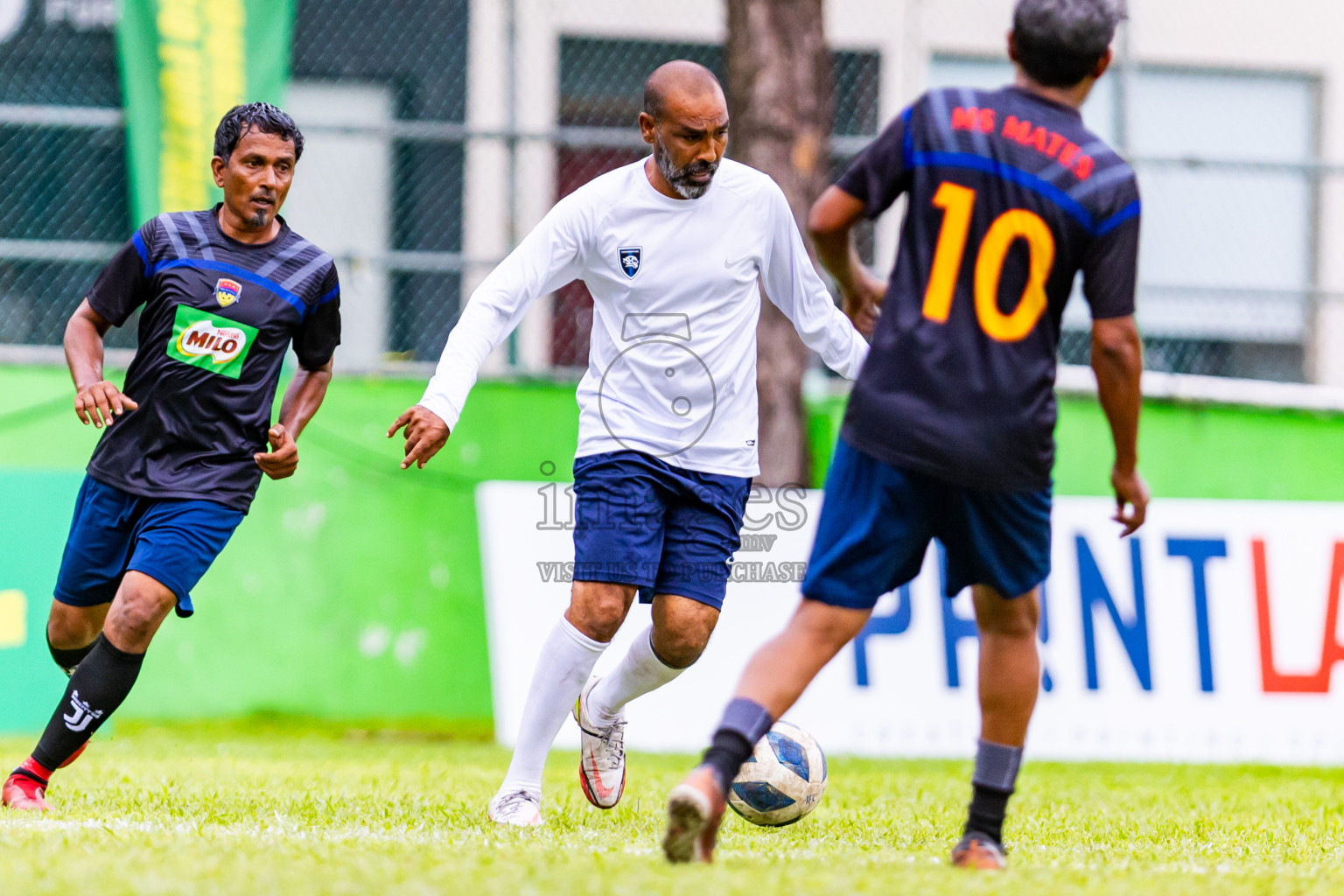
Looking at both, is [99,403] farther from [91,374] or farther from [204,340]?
[204,340]

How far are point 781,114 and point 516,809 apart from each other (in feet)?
18.2

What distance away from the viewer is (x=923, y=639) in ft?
25.7

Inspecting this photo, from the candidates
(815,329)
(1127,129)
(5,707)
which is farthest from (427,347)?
(815,329)

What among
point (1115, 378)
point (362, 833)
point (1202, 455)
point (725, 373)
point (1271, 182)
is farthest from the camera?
point (1271, 182)

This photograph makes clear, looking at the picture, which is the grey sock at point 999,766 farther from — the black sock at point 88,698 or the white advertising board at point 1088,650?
the white advertising board at point 1088,650

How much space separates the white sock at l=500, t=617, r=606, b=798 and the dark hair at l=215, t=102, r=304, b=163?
5.85 feet

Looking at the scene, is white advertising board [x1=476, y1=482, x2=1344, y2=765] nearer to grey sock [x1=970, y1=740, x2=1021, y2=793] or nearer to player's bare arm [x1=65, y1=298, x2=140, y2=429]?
player's bare arm [x1=65, y1=298, x2=140, y2=429]

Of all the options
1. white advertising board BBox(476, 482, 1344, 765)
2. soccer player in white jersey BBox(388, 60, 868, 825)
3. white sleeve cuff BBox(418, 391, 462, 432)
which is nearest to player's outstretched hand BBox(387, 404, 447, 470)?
white sleeve cuff BBox(418, 391, 462, 432)

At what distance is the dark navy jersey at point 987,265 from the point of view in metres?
3.42

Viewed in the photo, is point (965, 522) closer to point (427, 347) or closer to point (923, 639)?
point (923, 639)

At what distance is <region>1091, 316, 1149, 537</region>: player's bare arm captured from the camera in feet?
11.3

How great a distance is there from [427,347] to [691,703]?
3.14 meters

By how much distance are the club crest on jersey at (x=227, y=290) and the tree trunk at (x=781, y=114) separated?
4.58 m

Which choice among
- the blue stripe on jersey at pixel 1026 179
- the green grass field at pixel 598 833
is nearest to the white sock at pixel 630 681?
the green grass field at pixel 598 833
